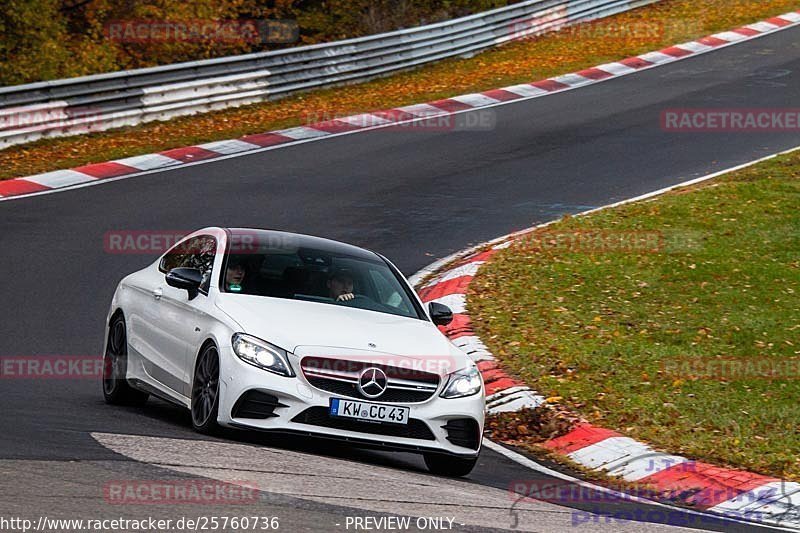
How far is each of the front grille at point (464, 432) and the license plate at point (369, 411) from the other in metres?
0.34

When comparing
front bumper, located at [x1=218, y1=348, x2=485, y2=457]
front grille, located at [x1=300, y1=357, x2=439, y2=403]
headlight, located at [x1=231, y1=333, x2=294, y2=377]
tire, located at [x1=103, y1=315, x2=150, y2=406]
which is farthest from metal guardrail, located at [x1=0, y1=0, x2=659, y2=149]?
front grille, located at [x1=300, y1=357, x2=439, y2=403]

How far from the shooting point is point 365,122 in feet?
75.5

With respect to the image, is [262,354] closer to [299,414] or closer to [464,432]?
[299,414]

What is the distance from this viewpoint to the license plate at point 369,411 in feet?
27.0

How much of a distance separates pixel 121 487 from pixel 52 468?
57 centimetres

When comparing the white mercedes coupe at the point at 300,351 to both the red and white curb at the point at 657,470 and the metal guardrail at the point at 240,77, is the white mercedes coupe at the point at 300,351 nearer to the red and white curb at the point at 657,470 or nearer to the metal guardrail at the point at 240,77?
the red and white curb at the point at 657,470

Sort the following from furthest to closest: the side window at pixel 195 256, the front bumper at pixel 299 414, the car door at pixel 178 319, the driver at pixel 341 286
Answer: the side window at pixel 195 256
the driver at pixel 341 286
the car door at pixel 178 319
the front bumper at pixel 299 414

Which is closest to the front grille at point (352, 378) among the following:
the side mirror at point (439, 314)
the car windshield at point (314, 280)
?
the car windshield at point (314, 280)

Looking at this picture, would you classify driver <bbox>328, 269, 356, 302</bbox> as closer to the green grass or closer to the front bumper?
the front bumper

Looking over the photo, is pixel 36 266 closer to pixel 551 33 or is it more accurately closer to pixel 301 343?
pixel 301 343

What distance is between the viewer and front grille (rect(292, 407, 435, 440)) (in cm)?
820

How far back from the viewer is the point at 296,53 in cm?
2595

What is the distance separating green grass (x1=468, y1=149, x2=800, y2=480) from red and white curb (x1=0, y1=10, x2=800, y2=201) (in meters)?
6.43

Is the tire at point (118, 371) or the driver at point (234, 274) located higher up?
the driver at point (234, 274)
